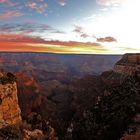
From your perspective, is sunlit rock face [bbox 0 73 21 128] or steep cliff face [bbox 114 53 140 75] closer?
sunlit rock face [bbox 0 73 21 128]

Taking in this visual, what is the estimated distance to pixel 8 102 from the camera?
53781 millimetres

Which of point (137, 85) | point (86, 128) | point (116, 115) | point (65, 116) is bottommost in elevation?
point (65, 116)

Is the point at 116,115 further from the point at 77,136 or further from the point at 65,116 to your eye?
the point at 65,116

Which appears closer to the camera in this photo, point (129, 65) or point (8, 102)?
point (8, 102)

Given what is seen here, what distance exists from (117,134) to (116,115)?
652 cm

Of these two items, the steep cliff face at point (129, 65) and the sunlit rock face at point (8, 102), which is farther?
the steep cliff face at point (129, 65)

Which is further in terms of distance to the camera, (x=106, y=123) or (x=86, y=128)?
(x=86, y=128)

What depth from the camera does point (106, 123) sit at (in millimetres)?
56750

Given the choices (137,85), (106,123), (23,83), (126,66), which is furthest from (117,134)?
(23,83)

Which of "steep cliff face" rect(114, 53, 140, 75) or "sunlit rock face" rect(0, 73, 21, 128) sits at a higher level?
"steep cliff face" rect(114, 53, 140, 75)

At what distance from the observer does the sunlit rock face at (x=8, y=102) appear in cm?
5162

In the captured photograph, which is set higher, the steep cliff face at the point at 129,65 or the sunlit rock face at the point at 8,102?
the steep cliff face at the point at 129,65

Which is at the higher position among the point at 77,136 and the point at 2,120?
the point at 2,120

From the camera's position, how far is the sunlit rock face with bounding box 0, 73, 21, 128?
51.6 meters
